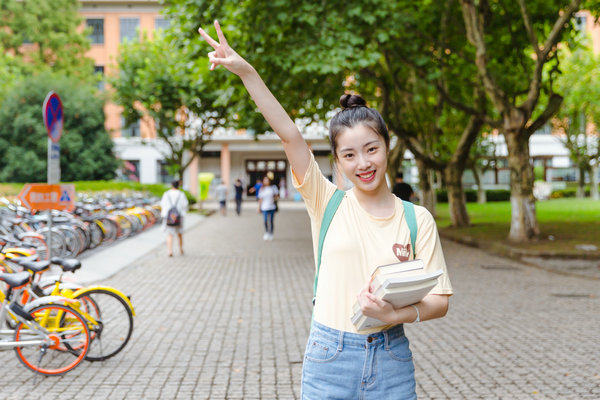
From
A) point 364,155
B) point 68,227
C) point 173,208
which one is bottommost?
point 68,227

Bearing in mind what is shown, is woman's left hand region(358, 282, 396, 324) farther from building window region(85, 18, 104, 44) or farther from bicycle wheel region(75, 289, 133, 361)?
building window region(85, 18, 104, 44)

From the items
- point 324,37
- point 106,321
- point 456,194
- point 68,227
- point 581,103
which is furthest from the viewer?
point 581,103

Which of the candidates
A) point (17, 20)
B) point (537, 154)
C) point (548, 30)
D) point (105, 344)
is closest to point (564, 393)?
point (105, 344)

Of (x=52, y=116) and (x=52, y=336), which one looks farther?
(x=52, y=116)

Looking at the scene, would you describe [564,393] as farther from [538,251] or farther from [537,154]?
[537,154]

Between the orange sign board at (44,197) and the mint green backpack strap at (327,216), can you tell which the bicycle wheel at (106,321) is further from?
the mint green backpack strap at (327,216)

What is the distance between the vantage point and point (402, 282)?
194 cm

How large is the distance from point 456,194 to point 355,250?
19166mm

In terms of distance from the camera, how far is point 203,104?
3328 cm

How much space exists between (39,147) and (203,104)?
26.9 ft

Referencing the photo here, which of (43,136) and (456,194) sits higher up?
(43,136)

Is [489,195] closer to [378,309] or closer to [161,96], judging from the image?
[161,96]

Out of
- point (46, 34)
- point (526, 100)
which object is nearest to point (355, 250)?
point (526, 100)

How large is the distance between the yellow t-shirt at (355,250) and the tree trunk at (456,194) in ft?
61.4
